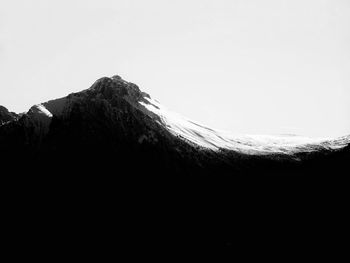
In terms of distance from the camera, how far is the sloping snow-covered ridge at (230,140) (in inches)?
4332

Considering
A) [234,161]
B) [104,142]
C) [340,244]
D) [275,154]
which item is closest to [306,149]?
[275,154]

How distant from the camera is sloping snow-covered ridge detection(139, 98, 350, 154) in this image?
110044 millimetres

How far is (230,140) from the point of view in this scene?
119 metres

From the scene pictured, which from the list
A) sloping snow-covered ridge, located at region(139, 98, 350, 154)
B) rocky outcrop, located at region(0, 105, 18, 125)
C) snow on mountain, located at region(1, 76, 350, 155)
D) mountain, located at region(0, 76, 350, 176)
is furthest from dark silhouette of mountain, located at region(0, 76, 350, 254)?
rocky outcrop, located at region(0, 105, 18, 125)

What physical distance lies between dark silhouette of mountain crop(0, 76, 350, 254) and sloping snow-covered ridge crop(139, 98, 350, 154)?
0.91 metres

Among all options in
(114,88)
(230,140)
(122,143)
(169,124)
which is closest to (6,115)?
(114,88)

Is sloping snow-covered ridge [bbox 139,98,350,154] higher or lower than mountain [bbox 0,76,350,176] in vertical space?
higher

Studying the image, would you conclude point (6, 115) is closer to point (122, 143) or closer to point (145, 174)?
point (122, 143)

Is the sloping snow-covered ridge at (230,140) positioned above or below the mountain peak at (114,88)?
below

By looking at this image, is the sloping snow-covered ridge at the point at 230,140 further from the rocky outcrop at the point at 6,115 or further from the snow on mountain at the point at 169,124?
the rocky outcrop at the point at 6,115

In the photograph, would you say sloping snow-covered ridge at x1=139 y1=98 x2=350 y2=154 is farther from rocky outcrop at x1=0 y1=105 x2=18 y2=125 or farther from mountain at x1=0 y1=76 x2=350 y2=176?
rocky outcrop at x1=0 y1=105 x2=18 y2=125

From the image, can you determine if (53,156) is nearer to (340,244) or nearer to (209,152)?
(209,152)

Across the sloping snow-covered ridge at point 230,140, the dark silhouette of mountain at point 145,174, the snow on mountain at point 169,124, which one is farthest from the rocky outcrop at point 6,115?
the sloping snow-covered ridge at point 230,140

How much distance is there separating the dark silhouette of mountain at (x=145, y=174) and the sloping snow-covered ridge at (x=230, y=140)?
91cm
